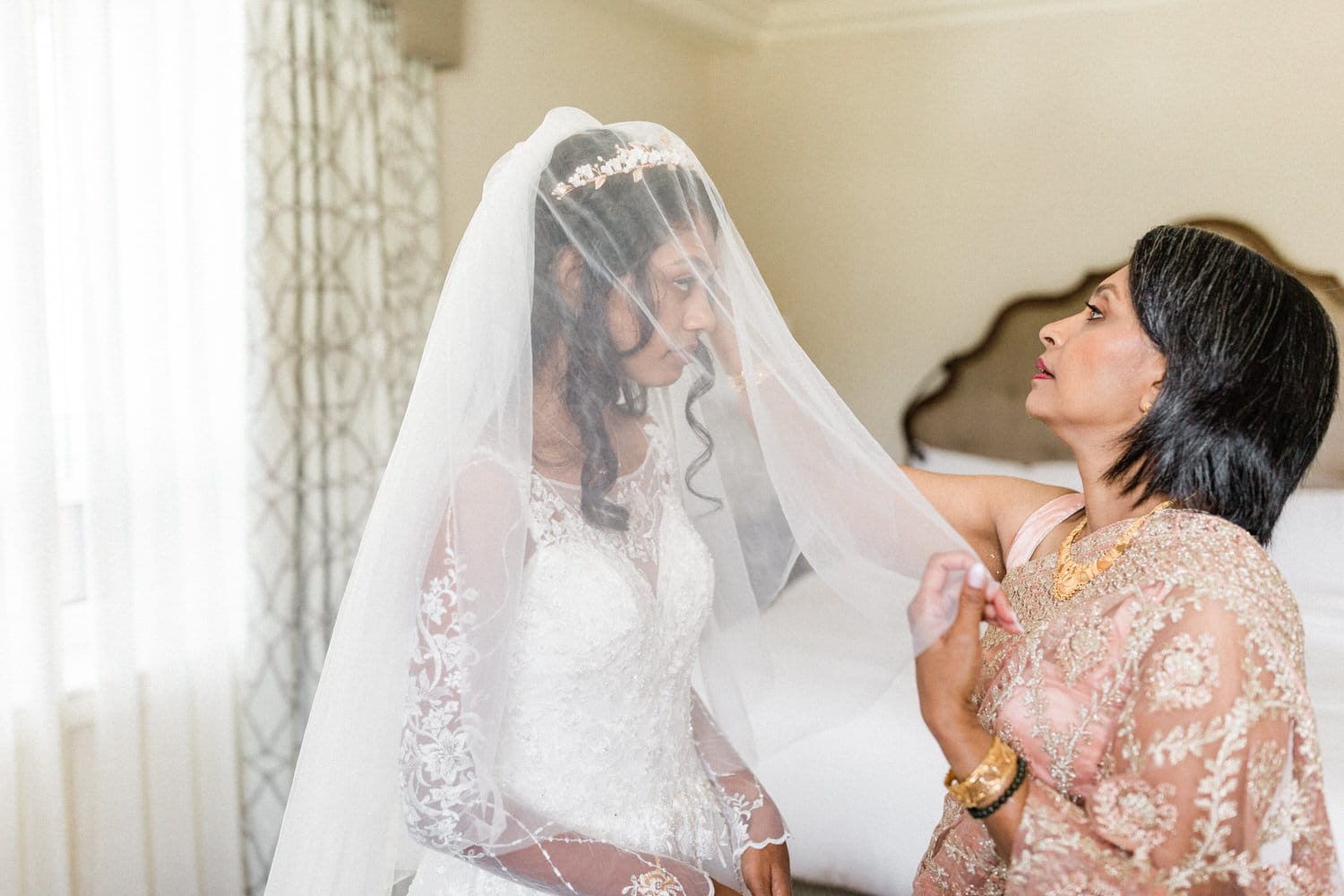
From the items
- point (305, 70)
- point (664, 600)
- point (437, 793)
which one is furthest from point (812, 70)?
point (437, 793)

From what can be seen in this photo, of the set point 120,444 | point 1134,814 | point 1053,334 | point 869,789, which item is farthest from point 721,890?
point 120,444

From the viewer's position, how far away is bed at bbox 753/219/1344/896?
1957 mm

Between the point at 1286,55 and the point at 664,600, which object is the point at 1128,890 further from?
the point at 1286,55

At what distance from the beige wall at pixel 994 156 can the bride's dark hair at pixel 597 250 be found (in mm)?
2783

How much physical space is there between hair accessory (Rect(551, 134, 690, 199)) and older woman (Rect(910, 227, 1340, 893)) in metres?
0.55

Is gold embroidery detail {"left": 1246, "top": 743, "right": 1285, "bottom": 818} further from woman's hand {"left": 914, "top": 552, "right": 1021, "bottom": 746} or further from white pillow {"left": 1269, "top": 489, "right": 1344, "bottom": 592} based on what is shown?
white pillow {"left": 1269, "top": 489, "right": 1344, "bottom": 592}

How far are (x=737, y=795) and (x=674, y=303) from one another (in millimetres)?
659

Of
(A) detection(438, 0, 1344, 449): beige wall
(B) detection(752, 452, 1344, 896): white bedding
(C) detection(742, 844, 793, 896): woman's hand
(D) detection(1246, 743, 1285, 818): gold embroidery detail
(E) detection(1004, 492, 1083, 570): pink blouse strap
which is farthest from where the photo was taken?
(A) detection(438, 0, 1344, 449): beige wall

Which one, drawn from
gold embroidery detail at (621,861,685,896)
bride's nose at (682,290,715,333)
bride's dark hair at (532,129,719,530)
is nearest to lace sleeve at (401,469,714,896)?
gold embroidery detail at (621,861,685,896)

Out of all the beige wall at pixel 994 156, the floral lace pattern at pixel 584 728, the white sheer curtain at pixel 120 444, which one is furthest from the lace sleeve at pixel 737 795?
the beige wall at pixel 994 156

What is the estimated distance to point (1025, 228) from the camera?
370 centimetres

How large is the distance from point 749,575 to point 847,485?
23 centimetres

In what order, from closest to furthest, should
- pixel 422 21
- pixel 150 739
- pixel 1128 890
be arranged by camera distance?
1. pixel 1128 890
2. pixel 150 739
3. pixel 422 21

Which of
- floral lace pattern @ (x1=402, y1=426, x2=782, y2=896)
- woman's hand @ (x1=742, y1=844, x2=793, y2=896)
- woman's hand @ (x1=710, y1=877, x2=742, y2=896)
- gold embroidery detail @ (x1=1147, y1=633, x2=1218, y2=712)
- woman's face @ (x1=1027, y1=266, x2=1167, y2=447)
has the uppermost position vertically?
woman's face @ (x1=1027, y1=266, x2=1167, y2=447)
